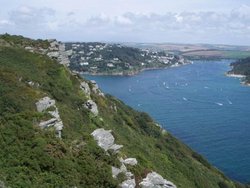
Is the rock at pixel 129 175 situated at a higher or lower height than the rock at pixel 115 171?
lower

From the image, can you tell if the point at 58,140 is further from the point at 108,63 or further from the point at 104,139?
the point at 108,63

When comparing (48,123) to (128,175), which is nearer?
(128,175)

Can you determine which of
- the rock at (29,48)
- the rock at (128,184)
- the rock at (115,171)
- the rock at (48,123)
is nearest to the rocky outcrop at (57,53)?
the rock at (29,48)

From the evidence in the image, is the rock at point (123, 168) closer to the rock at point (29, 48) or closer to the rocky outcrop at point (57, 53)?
the rock at point (29, 48)

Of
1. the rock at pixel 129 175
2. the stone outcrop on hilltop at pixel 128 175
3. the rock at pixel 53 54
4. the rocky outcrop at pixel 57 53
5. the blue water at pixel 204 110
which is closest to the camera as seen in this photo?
the stone outcrop on hilltop at pixel 128 175

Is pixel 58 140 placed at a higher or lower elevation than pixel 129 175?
higher

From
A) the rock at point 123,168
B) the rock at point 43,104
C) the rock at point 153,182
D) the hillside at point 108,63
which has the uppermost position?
the rock at point 43,104

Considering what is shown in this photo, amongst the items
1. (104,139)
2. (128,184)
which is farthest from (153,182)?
(104,139)
